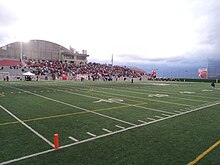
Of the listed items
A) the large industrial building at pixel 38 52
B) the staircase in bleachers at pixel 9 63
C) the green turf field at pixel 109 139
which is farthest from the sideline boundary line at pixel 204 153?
the large industrial building at pixel 38 52

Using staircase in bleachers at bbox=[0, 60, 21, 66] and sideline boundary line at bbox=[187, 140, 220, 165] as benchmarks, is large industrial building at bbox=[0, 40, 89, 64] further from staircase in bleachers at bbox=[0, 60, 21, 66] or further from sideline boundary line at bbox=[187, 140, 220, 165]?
sideline boundary line at bbox=[187, 140, 220, 165]

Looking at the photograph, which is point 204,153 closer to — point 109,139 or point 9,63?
point 109,139

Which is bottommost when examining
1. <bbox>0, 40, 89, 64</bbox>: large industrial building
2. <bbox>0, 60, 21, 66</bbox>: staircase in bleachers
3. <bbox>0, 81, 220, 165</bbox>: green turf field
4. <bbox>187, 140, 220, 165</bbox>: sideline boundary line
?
<bbox>187, 140, 220, 165</bbox>: sideline boundary line

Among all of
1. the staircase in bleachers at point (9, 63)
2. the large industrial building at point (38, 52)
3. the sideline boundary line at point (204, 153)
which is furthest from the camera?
the large industrial building at point (38, 52)

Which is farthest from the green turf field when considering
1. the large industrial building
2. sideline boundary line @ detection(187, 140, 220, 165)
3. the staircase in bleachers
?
the large industrial building

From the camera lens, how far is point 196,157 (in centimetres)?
478

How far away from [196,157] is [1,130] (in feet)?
20.0

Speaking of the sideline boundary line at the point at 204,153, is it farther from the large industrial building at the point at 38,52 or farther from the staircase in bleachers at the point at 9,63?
the large industrial building at the point at 38,52

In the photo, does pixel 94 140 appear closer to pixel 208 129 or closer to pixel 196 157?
pixel 196 157

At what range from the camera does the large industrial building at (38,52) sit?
75188 millimetres

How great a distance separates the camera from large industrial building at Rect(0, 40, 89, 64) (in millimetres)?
75188

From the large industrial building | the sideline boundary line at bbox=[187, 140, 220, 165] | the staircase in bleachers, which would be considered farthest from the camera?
the large industrial building

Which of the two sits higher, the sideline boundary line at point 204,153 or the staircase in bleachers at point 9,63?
the staircase in bleachers at point 9,63

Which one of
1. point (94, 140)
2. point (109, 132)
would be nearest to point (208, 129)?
point (109, 132)
